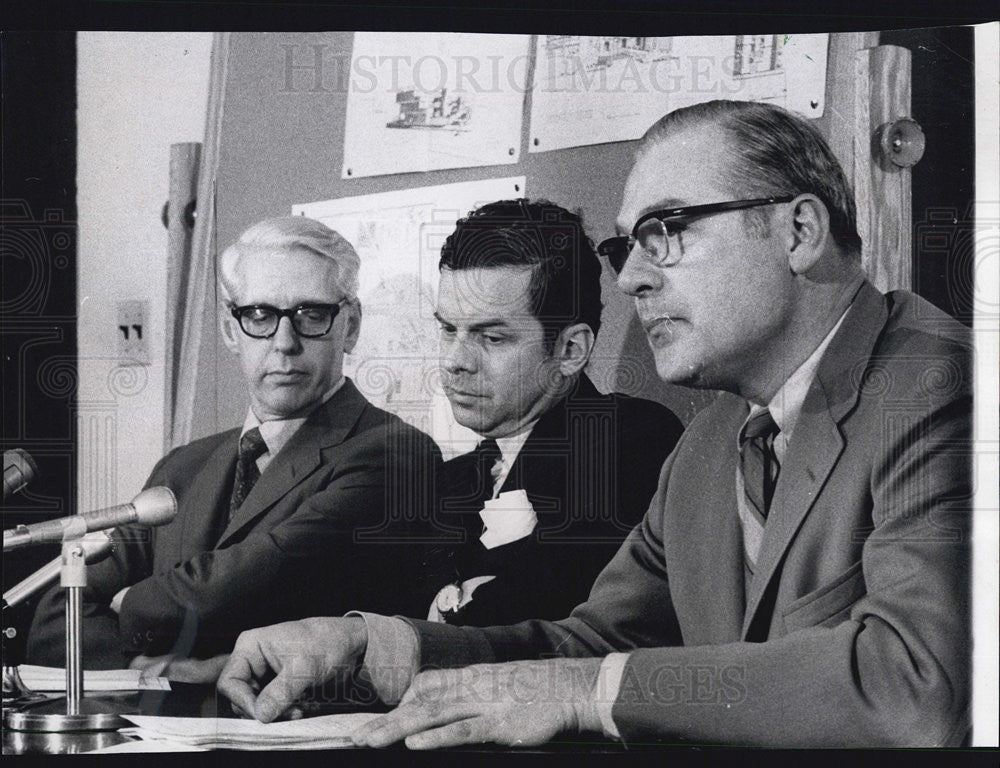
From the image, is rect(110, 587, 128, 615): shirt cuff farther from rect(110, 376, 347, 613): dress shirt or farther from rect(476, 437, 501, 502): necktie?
rect(476, 437, 501, 502): necktie

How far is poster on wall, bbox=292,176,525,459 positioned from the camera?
2922 millimetres

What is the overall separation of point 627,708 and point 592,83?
1.35m

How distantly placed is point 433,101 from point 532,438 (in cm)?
77

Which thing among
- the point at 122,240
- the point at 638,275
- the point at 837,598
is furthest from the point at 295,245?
the point at 837,598

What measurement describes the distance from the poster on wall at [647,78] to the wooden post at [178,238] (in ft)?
2.51

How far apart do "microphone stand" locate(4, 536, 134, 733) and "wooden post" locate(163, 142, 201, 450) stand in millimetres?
470

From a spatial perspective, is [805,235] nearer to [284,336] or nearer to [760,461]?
[760,461]

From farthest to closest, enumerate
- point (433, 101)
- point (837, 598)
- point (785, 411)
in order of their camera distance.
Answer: point (433, 101) → point (785, 411) → point (837, 598)

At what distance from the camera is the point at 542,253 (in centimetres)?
291

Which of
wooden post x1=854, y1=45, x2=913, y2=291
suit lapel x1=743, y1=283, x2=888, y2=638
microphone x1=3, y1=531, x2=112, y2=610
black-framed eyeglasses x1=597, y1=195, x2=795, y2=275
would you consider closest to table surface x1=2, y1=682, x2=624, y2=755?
microphone x1=3, y1=531, x2=112, y2=610

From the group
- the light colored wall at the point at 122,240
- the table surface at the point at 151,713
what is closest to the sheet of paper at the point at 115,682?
the table surface at the point at 151,713

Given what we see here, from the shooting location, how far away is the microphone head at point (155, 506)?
2.97 m

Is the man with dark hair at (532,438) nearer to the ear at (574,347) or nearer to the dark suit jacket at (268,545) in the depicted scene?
the ear at (574,347)

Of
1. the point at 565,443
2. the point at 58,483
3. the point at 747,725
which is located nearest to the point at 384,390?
the point at 565,443
